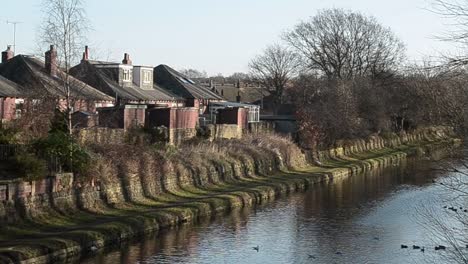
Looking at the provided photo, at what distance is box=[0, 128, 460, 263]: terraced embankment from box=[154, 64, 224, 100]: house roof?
1714cm

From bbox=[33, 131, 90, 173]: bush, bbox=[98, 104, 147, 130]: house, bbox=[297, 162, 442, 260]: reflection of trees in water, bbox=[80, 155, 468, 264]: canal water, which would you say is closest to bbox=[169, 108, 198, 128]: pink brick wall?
bbox=[98, 104, 147, 130]: house

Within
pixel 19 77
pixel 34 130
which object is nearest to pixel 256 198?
pixel 34 130

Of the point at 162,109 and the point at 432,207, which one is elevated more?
the point at 162,109

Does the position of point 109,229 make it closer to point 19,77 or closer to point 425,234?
point 425,234

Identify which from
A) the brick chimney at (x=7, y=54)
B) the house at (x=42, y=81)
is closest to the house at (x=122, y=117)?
the house at (x=42, y=81)

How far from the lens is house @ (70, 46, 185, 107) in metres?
53.5

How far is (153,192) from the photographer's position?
1283 inches

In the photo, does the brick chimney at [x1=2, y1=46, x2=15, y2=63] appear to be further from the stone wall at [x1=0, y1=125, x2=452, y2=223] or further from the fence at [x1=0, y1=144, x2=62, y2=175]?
the fence at [x1=0, y1=144, x2=62, y2=175]

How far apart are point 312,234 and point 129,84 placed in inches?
1359

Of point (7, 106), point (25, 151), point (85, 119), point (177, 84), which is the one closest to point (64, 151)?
point (25, 151)

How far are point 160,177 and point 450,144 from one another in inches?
817

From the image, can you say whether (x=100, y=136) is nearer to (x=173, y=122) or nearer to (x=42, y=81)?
(x=173, y=122)

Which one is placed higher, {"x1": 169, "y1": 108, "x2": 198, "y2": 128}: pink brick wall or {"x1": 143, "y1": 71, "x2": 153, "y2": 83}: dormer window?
{"x1": 143, "y1": 71, "x2": 153, "y2": 83}: dormer window

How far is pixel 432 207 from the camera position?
32.4 metres
